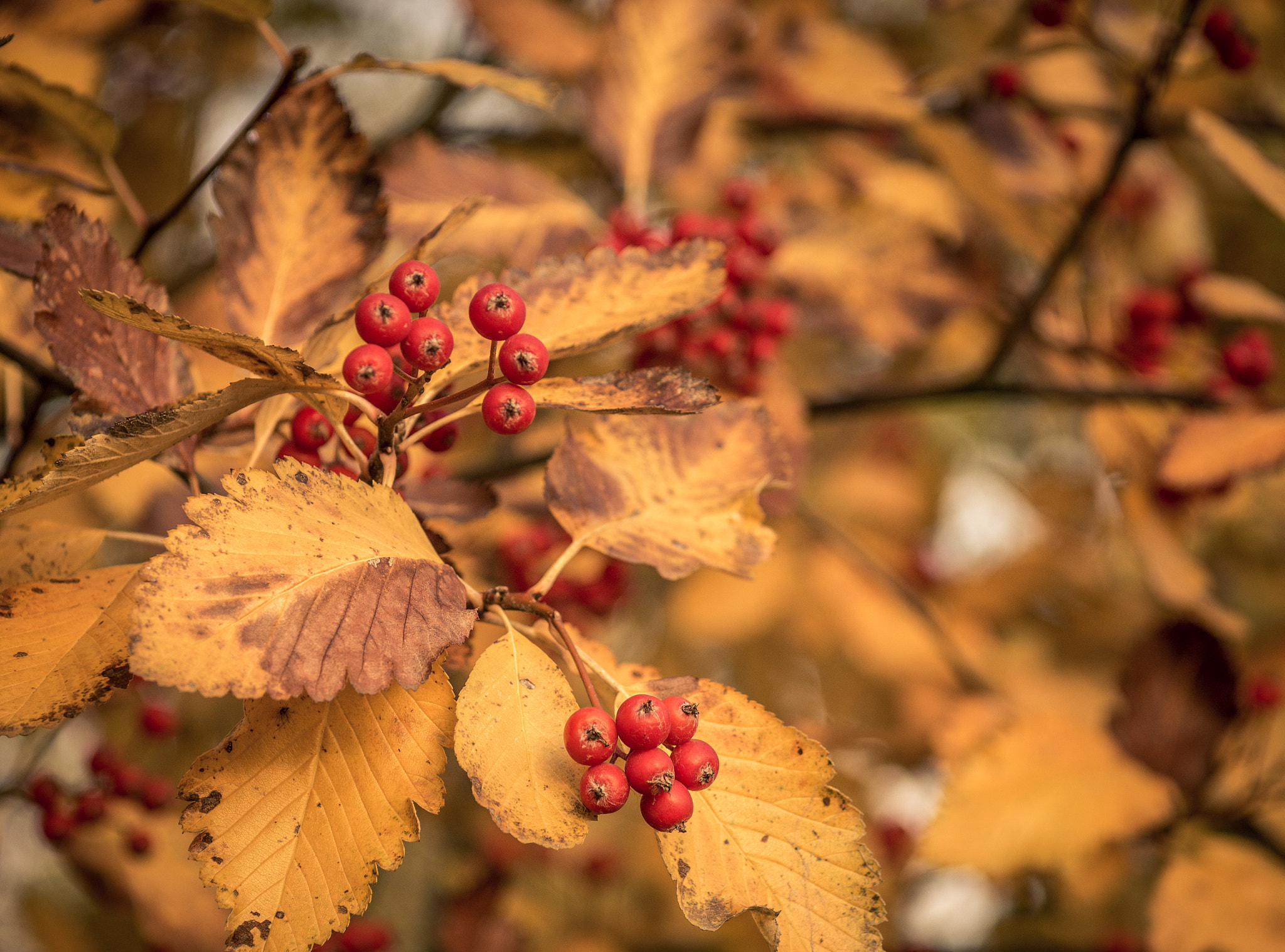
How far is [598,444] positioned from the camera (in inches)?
35.7

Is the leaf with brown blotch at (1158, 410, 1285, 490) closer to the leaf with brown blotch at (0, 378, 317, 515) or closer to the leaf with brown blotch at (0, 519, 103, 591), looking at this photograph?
the leaf with brown blotch at (0, 378, 317, 515)

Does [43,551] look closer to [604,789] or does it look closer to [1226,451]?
[604,789]

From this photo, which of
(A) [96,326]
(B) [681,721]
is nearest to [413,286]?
(A) [96,326]

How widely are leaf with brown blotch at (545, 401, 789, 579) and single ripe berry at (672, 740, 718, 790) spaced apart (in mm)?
177

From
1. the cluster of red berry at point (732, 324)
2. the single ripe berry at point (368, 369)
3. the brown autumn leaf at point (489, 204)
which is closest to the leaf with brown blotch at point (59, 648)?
A: the single ripe berry at point (368, 369)

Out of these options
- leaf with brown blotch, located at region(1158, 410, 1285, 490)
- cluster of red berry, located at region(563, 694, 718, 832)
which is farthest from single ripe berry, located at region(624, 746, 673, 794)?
leaf with brown blotch, located at region(1158, 410, 1285, 490)

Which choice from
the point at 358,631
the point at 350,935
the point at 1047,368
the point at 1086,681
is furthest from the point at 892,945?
the point at 358,631

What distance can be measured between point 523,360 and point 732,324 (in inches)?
Answer: 31.6

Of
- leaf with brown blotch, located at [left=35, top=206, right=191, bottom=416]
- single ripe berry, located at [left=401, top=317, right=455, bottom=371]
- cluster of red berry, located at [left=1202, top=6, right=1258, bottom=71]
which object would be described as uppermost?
cluster of red berry, located at [left=1202, top=6, right=1258, bottom=71]

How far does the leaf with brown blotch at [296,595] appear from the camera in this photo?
0.57 metres

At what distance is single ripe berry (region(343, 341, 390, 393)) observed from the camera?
2.26 feet

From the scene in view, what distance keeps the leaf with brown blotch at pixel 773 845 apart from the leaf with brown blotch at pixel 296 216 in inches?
22.2

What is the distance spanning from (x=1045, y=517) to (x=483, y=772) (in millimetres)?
2553

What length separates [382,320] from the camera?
68 cm
